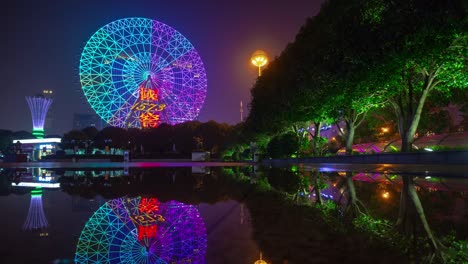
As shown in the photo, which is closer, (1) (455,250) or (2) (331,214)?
(1) (455,250)

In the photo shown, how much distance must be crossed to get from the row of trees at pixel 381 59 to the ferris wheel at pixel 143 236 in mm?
12668

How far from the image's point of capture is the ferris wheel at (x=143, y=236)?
293 centimetres

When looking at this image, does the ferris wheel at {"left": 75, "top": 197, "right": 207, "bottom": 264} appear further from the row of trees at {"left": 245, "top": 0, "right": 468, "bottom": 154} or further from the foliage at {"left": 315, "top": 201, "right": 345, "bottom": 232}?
the row of trees at {"left": 245, "top": 0, "right": 468, "bottom": 154}

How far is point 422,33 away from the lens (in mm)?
12914

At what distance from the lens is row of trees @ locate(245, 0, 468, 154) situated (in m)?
13.1

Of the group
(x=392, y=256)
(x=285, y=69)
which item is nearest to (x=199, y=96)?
(x=285, y=69)

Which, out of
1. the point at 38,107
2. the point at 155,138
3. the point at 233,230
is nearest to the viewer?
the point at 233,230

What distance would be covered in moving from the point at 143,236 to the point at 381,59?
14253 millimetres

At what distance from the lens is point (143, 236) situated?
11.8 ft

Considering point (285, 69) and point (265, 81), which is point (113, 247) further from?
point (265, 81)

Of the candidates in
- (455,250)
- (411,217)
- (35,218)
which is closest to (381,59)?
(411,217)

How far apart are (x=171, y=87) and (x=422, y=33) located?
145 feet

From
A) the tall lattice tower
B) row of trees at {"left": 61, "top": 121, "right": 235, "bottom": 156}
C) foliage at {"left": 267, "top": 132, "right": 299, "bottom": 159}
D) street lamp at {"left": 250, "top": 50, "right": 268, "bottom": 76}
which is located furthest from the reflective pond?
the tall lattice tower

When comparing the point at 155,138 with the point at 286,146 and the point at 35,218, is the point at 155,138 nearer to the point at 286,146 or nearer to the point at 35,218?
the point at 286,146
